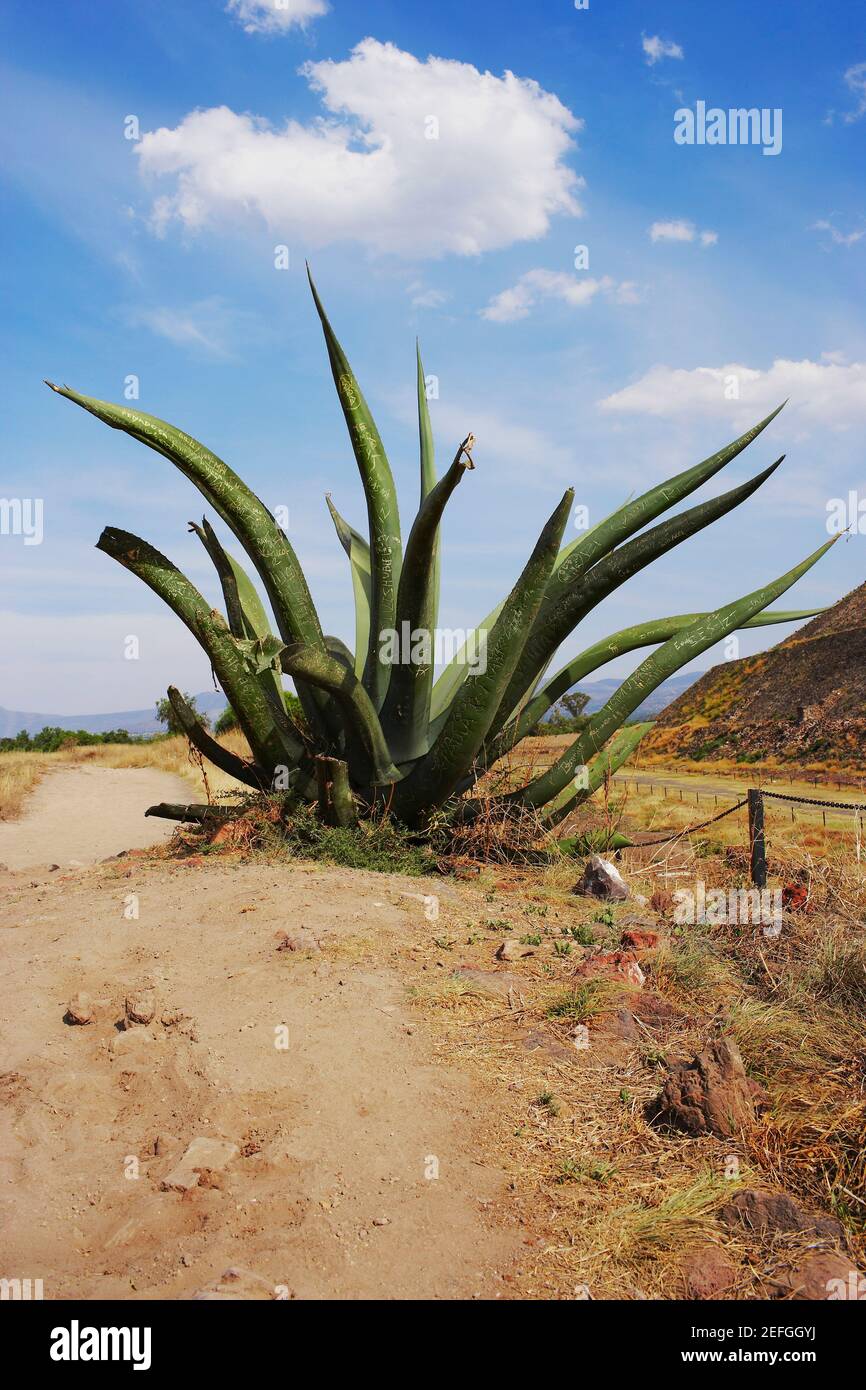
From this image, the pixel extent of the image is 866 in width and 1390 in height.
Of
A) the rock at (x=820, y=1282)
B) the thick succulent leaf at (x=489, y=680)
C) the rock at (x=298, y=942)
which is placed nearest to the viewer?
the rock at (x=820, y=1282)

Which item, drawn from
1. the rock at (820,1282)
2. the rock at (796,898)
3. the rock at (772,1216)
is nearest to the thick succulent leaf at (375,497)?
the rock at (796,898)

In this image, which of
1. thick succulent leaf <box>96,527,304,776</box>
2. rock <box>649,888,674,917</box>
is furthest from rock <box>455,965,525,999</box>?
thick succulent leaf <box>96,527,304,776</box>

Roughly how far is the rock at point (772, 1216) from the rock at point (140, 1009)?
2.15 metres

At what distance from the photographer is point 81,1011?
11.9 feet

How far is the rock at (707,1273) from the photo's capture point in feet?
7.36

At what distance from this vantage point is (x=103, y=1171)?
279 cm

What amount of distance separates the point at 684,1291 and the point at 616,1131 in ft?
2.06

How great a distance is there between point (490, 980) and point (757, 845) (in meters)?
2.34

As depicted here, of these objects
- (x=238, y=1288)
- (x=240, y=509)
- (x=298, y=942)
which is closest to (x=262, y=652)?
(x=240, y=509)

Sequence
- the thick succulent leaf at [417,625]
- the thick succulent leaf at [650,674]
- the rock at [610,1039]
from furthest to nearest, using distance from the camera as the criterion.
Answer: the thick succulent leaf at [650,674]
the thick succulent leaf at [417,625]
the rock at [610,1039]

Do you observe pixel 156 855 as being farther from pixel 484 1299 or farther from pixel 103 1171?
pixel 484 1299

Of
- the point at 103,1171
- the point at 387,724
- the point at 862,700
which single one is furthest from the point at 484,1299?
the point at 862,700

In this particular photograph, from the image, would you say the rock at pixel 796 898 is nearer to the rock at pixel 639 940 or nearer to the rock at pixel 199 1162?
the rock at pixel 639 940

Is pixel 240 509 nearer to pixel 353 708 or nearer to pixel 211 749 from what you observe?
pixel 353 708
